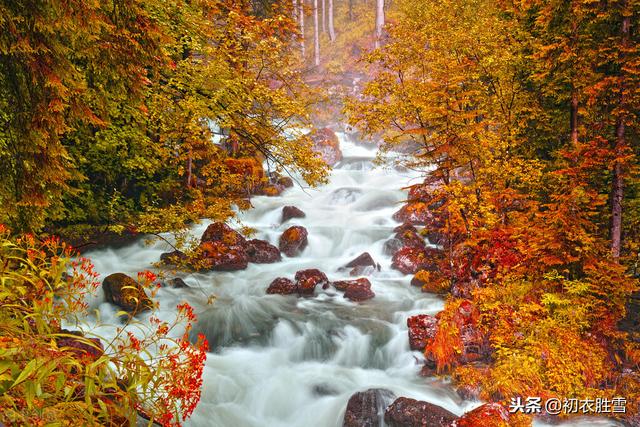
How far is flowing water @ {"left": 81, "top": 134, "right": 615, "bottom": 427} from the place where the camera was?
7977 millimetres

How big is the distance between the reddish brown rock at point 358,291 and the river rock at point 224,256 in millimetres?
3788

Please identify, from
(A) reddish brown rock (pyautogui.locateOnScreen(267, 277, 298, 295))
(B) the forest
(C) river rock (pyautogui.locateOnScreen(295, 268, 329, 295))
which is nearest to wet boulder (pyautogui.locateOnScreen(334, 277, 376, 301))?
(B) the forest

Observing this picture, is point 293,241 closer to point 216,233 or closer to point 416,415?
point 216,233

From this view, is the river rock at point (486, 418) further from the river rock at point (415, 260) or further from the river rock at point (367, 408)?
the river rock at point (415, 260)

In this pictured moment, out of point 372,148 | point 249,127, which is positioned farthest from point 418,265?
point 372,148

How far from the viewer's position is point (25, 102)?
3809 millimetres

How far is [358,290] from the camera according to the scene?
11906mm

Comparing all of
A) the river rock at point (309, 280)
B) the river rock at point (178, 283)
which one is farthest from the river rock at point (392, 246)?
the river rock at point (178, 283)

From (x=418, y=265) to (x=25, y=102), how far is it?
11.8m

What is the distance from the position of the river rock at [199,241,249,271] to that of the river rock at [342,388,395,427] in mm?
6886

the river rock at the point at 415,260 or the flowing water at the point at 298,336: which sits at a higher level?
the river rock at the point at 415,260

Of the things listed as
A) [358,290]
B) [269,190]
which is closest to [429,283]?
[358,290]

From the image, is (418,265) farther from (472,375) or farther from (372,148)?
(372,148)

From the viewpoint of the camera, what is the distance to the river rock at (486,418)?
6191mm
